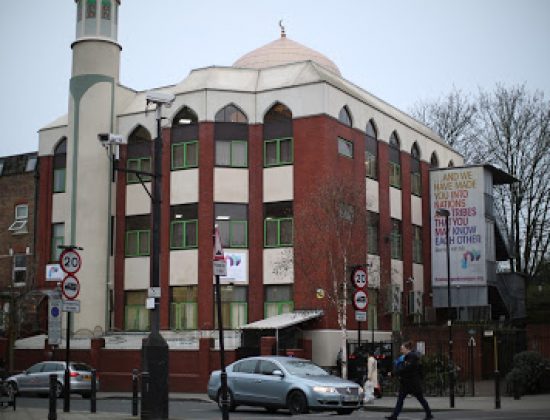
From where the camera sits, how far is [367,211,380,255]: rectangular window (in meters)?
42.0

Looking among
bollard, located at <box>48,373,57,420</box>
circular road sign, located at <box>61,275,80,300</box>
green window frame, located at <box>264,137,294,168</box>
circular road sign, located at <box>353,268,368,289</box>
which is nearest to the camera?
bollard, located at <box>48,373,57,420</box>

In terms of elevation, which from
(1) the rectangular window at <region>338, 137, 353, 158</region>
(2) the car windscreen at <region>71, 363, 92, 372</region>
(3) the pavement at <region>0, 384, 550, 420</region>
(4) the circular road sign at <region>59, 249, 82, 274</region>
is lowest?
(3) the pavement at <region>0, 384, 550, 420</region>

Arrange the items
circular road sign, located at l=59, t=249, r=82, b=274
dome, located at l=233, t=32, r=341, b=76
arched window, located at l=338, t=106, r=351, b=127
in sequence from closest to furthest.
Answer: circular road sign, located at l=59, t=249, r=82, b=274, arched window, located at l=338, t=106, r=351, b=127, dome, located at l=233, t=32, r=341, b=76

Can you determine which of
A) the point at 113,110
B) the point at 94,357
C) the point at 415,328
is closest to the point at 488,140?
the point at 415,328

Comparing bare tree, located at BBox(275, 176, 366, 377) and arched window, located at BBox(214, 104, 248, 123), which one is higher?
arched window, located at BBox(214, 104, 248, 123)

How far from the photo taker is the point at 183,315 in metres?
40.3

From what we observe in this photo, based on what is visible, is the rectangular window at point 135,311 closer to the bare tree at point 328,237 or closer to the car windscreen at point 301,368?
the bare tree at point 328,237

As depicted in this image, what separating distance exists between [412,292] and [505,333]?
823cm

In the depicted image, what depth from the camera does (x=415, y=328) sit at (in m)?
39.2

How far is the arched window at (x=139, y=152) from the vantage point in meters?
43.2

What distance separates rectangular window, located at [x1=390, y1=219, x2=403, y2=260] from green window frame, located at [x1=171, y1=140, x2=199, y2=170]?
11.2 metres

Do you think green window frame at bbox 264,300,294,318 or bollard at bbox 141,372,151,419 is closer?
bollard at bbox 141,372,151,419

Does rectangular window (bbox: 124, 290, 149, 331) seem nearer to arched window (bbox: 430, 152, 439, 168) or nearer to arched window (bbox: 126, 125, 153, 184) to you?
arched window (bbox: 126, 125, 153, 184)

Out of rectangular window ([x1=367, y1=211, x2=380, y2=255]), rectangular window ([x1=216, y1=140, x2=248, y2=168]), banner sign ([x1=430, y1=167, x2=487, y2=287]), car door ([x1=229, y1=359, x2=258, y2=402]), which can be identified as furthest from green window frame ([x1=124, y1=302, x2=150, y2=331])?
car door ([x1=229, y1=359, x2=258, y2=402])
